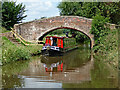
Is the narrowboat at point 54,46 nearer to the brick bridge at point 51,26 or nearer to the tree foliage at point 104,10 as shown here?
the brick bridge at point 51,26

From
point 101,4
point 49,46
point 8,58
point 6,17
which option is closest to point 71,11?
point 101,4

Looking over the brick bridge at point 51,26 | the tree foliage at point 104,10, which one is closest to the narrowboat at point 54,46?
the brick bridge at point 51,26

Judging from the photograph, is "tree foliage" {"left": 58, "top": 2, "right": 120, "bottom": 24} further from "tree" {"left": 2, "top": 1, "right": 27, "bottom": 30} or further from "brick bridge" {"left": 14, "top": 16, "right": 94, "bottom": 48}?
"tree" {"left": 2, "top": 1, "right": 27, "bottom": 30}

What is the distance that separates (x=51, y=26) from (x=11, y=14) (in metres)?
6.33

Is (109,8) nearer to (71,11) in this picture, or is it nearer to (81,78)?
(71,11)

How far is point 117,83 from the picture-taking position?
636cm

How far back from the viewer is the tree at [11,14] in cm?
2139

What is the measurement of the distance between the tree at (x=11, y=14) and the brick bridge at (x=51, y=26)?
Answer: 284 cm

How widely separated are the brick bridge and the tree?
9.32 ft

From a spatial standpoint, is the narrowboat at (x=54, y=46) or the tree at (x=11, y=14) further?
the tree at (x=11, y=14)

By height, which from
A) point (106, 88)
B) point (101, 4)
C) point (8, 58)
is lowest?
point (106, 88)

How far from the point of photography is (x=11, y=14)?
2186 centimetres

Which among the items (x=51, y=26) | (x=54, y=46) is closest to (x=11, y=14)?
(x=51, y=26)

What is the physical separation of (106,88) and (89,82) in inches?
35.1
